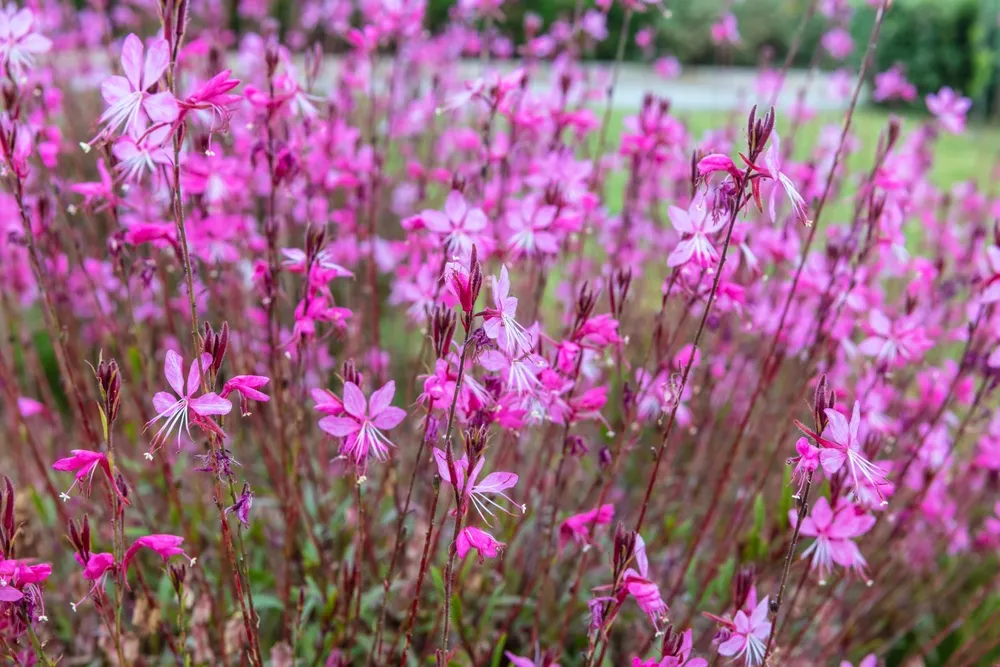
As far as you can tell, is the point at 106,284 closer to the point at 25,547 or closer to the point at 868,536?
the point at 25,547

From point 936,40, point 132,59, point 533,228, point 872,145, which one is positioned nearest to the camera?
point 132,59

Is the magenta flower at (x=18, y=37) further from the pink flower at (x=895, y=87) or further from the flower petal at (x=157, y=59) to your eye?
the pink flower at (x=895, y=87)

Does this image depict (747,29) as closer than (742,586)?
No

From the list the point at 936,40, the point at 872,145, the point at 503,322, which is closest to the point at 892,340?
the point at 503,322

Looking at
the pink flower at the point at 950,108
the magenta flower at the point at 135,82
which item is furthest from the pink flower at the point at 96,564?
the pink flower at the point at 950,108

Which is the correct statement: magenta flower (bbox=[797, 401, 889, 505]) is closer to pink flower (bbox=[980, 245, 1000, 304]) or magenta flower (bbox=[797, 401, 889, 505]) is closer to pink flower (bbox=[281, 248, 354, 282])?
pink flower (bbox=[980, 245, 1000, 304])

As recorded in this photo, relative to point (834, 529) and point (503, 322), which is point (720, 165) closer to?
point (503, 322)
